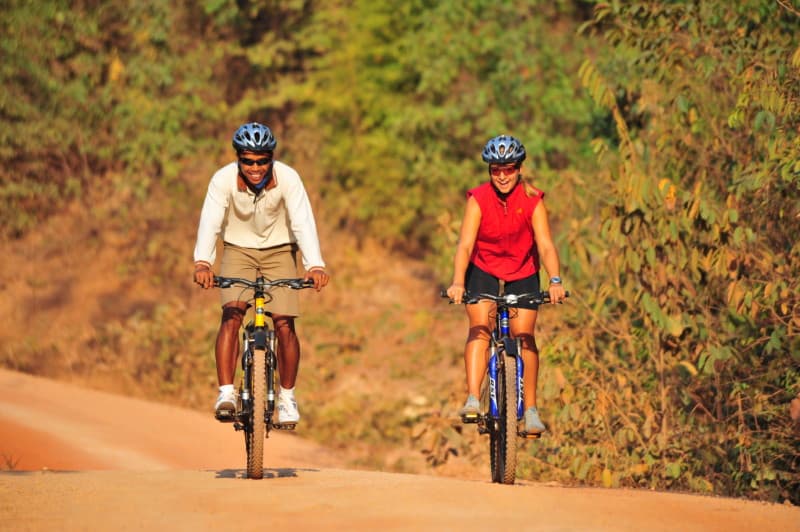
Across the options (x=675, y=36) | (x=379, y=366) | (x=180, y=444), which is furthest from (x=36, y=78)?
(x=675, y=36)

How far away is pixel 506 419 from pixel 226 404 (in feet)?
6.15

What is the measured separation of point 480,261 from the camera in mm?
10227

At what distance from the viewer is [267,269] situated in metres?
10.3

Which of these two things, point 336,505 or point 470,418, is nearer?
point 336,505

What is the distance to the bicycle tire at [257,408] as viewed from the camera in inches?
386

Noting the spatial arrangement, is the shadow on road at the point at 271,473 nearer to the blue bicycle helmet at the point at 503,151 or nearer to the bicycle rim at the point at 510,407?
the bicycle rim at the point at 510,407

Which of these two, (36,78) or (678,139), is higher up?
(36,78)

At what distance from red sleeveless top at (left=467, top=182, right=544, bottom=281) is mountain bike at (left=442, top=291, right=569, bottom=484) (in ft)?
0.83

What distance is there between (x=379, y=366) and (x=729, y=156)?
9.91 meters

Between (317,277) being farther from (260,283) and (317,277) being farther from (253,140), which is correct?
(253,140)

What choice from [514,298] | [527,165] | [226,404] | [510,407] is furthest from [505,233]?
[527,165]

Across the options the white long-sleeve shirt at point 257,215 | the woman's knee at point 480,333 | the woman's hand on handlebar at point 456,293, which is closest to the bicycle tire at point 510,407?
the woman's knee at point 480,333

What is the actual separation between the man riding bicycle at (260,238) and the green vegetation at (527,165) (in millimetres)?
3487

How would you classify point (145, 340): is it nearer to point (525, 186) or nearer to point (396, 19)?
point (396, 19)
